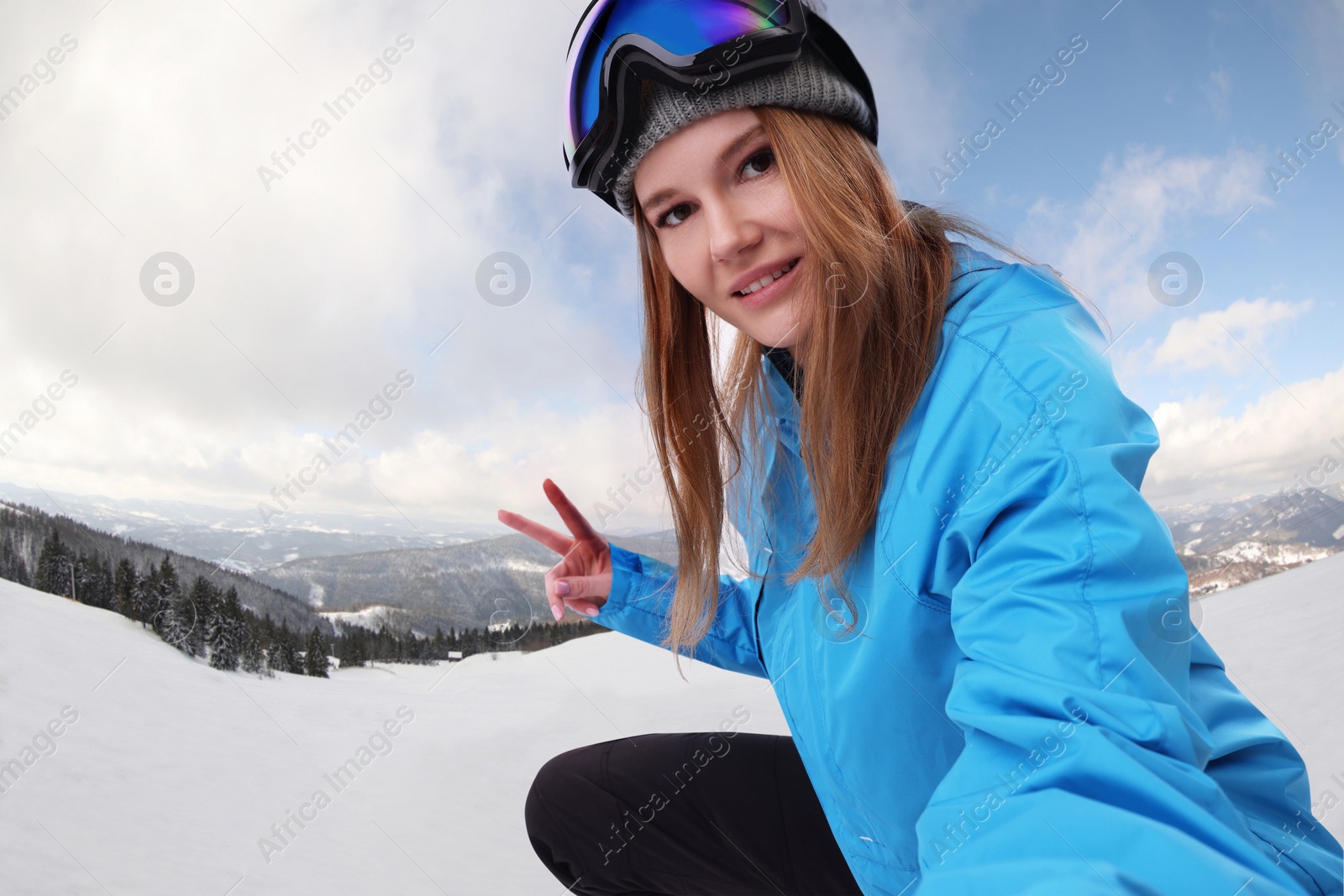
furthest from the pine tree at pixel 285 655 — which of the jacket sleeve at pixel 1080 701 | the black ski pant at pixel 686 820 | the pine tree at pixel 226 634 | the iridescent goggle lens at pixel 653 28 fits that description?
the jacket sleeve at pixel 1080 701

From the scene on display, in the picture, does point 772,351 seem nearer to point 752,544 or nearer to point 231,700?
point 752,544

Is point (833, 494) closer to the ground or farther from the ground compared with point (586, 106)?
closer to the ground

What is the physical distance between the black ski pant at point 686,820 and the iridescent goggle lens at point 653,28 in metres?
1.08

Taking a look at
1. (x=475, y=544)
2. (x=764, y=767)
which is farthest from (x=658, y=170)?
(x=475, y=544)

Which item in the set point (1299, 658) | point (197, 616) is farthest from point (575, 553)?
point (197, 616)

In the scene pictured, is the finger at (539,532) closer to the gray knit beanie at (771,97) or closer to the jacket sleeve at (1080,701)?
the gray knit beanie at (771,97)

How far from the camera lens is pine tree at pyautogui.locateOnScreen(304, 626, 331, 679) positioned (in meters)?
3.87

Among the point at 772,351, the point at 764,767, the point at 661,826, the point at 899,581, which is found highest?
the point at 772,351

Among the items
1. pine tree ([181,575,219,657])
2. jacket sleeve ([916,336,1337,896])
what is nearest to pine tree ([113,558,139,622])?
pine tree ([181,575,219,657])

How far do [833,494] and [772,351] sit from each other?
35cm

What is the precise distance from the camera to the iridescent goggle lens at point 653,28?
872mm

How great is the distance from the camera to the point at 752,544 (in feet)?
3.84

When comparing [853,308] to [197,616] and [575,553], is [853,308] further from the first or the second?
[197,616]

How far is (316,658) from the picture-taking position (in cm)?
393
